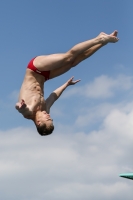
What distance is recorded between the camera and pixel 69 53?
13.0 m

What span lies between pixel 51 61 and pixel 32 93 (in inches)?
41.7

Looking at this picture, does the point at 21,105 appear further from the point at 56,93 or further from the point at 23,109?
the point at 56,93

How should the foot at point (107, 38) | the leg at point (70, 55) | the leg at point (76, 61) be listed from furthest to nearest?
the leg at point (76, 61), the foot at point (107, 38), the leg at point (70, 55)

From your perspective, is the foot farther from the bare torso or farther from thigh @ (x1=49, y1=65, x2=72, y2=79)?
the bare torso

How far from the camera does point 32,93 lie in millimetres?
13203

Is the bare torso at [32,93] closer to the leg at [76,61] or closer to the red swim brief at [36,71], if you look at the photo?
the red swim brief at [36,71]

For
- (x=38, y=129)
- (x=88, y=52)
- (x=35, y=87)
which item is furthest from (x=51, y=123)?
(x=88, y=52)

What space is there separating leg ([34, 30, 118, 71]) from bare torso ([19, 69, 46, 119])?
505mm

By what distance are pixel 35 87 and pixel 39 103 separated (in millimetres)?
522

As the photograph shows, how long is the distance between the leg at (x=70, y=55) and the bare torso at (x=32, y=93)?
1.66 feet

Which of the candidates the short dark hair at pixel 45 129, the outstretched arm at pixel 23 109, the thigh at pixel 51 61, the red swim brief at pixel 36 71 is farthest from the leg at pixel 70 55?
the short dark hair at pixel 45 129

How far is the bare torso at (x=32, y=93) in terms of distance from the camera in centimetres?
1295

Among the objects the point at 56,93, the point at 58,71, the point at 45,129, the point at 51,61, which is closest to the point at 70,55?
the point at 51,61

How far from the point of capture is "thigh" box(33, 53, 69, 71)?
12.9 m
